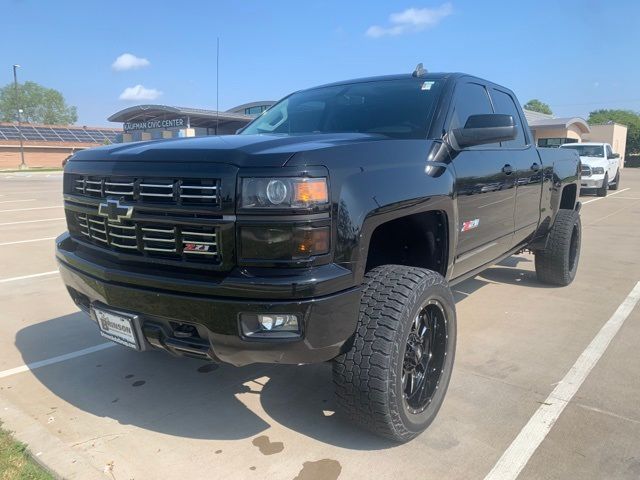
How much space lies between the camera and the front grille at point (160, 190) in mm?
2271

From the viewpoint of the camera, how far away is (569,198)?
6020mm

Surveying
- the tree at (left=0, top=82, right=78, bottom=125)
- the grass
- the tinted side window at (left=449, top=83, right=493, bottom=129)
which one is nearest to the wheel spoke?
the tinted side window at (left=449, top=83, right=493, bottom=129)

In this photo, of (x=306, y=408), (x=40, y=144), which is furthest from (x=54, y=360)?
(x=40, y=144)

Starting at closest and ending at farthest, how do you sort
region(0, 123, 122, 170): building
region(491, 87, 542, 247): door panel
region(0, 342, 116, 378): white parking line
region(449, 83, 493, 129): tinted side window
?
region(449, 83, 493, 129): tinted side window < region(0, 342, 116, 378): white parking line < region(491, 87, 542, 247): door panel < region(0, 123, 122, 170): building

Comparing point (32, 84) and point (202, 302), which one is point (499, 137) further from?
point (32, 84)

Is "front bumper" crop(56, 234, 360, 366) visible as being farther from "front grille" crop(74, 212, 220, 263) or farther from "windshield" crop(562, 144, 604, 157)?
"windshield" crop(562, 144, 604, 157)

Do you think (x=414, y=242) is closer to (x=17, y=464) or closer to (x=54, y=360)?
(x=17, y=464)

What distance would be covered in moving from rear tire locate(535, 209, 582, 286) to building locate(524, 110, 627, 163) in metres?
25.6

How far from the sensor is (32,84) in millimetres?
104562

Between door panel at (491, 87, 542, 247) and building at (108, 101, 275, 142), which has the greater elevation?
building at (108, 101, 275, 142)

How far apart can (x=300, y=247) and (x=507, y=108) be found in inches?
128

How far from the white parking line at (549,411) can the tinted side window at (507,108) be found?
169 centimetres

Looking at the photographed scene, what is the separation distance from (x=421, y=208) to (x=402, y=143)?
1.18 feet

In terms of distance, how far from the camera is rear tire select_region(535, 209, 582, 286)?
17.8 ft
